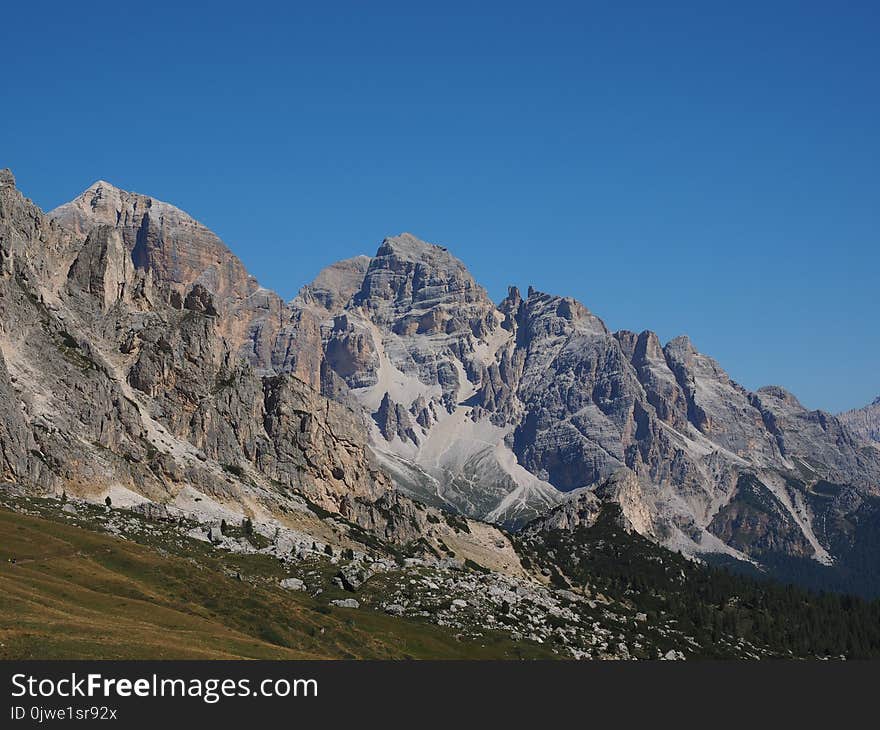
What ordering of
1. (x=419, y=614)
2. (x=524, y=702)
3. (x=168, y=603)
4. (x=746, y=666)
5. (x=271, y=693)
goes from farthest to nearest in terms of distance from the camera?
(x=419, y=614) < (x=168, y=603) < (x=746, y=666) < (x=524, y=702) < (x=271, y=693)

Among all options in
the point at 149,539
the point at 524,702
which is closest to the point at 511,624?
the point at 149,539

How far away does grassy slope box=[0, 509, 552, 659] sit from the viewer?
84.8 metres

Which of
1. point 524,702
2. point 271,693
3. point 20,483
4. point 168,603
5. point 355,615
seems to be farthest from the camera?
point 20,483

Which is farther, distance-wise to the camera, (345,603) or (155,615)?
(345,603)

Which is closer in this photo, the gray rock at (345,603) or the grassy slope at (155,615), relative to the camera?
the grassy slope at (155,615)

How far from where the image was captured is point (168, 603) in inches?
4599

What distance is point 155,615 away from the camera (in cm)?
10762

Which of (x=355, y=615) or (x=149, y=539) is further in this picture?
(x=149, y=539)

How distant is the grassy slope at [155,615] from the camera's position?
84.8 m

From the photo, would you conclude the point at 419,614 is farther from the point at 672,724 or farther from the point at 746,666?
the point at 672,724

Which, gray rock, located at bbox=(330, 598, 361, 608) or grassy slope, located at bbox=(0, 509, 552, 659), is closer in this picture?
grassy slope, located at bbox=(0, 509, 552, 659)

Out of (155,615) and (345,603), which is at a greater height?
(345,603)

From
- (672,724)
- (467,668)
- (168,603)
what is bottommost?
(672,724)

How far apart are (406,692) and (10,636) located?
31.0 metres
